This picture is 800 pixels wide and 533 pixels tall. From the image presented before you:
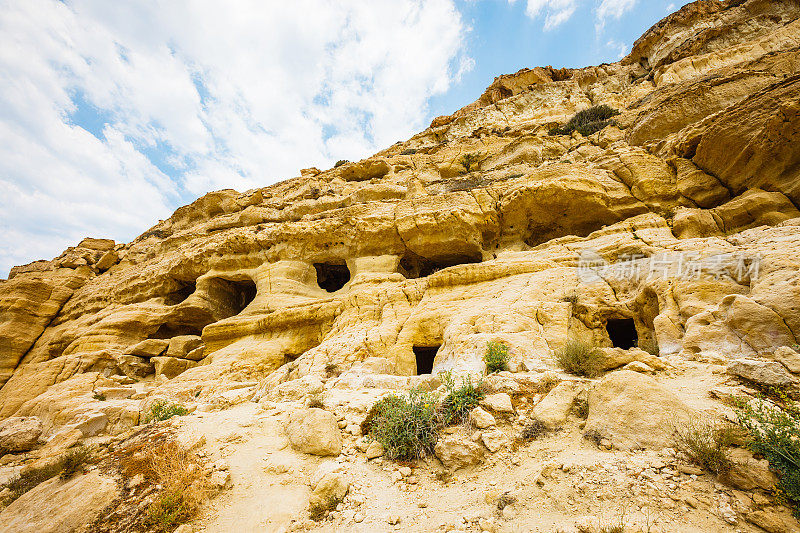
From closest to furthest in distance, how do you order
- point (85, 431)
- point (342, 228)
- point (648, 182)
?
point (85, 431) → point (648, 182) → point (342, 228)

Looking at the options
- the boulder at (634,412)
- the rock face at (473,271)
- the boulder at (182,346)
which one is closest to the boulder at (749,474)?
the boulder at (634,412)

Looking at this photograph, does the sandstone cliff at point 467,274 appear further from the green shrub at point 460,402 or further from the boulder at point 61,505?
the boulder at point 61,505

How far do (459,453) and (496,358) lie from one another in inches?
97.5

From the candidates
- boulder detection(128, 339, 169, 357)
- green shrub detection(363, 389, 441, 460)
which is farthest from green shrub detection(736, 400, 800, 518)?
boulder detection(128, 339, 169, 357)

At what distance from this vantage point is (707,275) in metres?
6.35

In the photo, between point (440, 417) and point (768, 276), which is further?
point (768, 276)

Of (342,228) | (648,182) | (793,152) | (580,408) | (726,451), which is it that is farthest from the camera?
(342,228)

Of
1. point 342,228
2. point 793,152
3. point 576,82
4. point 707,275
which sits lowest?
point 707,275

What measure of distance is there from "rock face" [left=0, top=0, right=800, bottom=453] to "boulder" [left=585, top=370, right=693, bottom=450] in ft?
3.36

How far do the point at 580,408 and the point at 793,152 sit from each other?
10.8 m

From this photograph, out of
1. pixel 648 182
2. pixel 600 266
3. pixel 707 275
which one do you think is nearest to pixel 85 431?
pixel 600 266

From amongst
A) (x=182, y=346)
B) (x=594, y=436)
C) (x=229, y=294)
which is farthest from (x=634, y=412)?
(x=229, y=294)

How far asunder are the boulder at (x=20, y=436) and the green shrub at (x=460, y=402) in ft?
31.6

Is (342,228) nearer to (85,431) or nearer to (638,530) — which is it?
(85,431)
